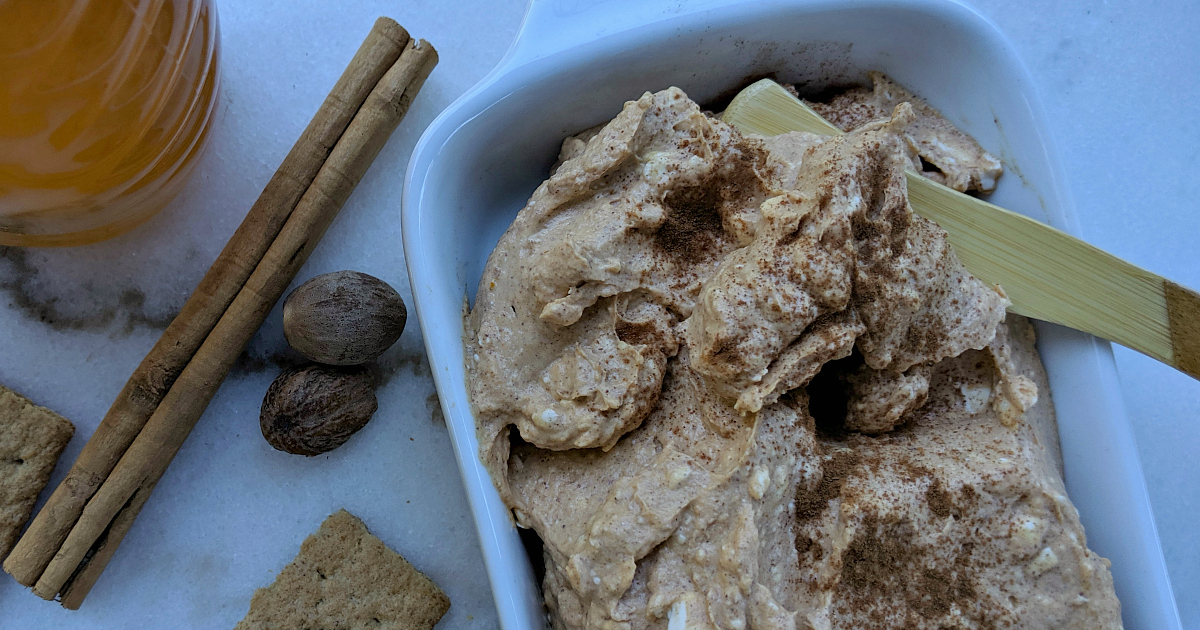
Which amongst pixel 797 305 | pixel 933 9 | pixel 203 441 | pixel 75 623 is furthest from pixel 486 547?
pixel 933 9

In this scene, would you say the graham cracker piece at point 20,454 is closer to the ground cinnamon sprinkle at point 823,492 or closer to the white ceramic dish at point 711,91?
the white ceramic dish at point 711,91

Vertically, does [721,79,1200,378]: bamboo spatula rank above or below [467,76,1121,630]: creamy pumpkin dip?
above

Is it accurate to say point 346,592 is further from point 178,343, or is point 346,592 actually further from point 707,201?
point 707,201

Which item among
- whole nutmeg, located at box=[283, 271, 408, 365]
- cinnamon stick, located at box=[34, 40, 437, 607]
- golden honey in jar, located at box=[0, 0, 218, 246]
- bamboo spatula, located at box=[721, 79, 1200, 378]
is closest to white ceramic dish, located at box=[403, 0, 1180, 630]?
bamboo spatula, located at box=[721, 79, 1200, 378]

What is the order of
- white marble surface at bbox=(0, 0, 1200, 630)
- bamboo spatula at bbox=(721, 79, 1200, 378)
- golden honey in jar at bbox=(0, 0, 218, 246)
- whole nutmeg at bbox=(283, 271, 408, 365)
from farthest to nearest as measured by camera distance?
white marble surface at bbox=(0, 0, 1200, 630) < whole nutmeg at bbox=(283, 271, 408, 365) < bamboo spatula at bbox=(721, 79, 1200, 378) < golden honey in jar at bbox=(0, 0, 218, 246)

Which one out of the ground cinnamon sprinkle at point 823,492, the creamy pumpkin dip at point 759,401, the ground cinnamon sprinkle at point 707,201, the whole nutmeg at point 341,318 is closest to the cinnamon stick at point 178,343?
the whole nutmeg at point 341,318

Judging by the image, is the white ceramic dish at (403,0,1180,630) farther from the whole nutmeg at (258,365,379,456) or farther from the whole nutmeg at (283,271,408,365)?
the whole nutmeg at (258,365,379,456)
